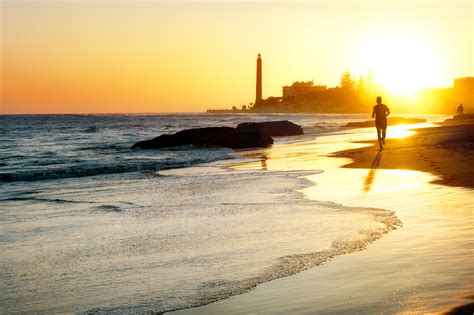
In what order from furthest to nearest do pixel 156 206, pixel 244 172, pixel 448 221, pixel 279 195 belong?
pixel 244 172, pixel 279 195, pixel 156 206, pixel 448 221

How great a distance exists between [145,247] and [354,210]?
11.5 ft

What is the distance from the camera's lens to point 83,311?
15.1ft

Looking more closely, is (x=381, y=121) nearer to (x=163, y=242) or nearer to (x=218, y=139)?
(x=218, y=139)

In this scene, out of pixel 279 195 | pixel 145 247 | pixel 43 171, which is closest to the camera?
pixel 145 247

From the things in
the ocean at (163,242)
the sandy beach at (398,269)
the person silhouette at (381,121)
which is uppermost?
the person silhouette at (381,121)

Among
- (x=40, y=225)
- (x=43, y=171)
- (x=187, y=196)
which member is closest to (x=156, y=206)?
(x=187, y=196)

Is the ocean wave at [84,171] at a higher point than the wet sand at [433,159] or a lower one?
lower

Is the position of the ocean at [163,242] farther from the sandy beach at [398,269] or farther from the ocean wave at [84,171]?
the ocean wave at [84,171]

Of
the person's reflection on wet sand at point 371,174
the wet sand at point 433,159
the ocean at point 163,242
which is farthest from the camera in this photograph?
the wet sand at point 433,159

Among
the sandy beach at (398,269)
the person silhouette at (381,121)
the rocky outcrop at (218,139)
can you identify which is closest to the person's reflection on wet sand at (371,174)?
the sandy beach at (398,269)

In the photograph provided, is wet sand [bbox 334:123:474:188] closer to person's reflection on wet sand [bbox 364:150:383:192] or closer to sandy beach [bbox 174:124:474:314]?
person's reflection on wet sand [bbox 364:150:383:192]

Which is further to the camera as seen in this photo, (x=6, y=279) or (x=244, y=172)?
(x=244, y=172)

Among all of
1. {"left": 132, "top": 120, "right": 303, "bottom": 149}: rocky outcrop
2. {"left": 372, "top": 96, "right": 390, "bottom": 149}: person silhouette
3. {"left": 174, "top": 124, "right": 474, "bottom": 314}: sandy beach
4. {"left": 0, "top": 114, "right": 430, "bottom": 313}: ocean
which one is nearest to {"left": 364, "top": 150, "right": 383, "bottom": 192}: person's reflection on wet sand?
{"left": 174, "top": 124, "right": 474, "bottom": 314}: sandy beach

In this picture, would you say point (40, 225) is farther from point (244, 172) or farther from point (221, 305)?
point (244, 172)
